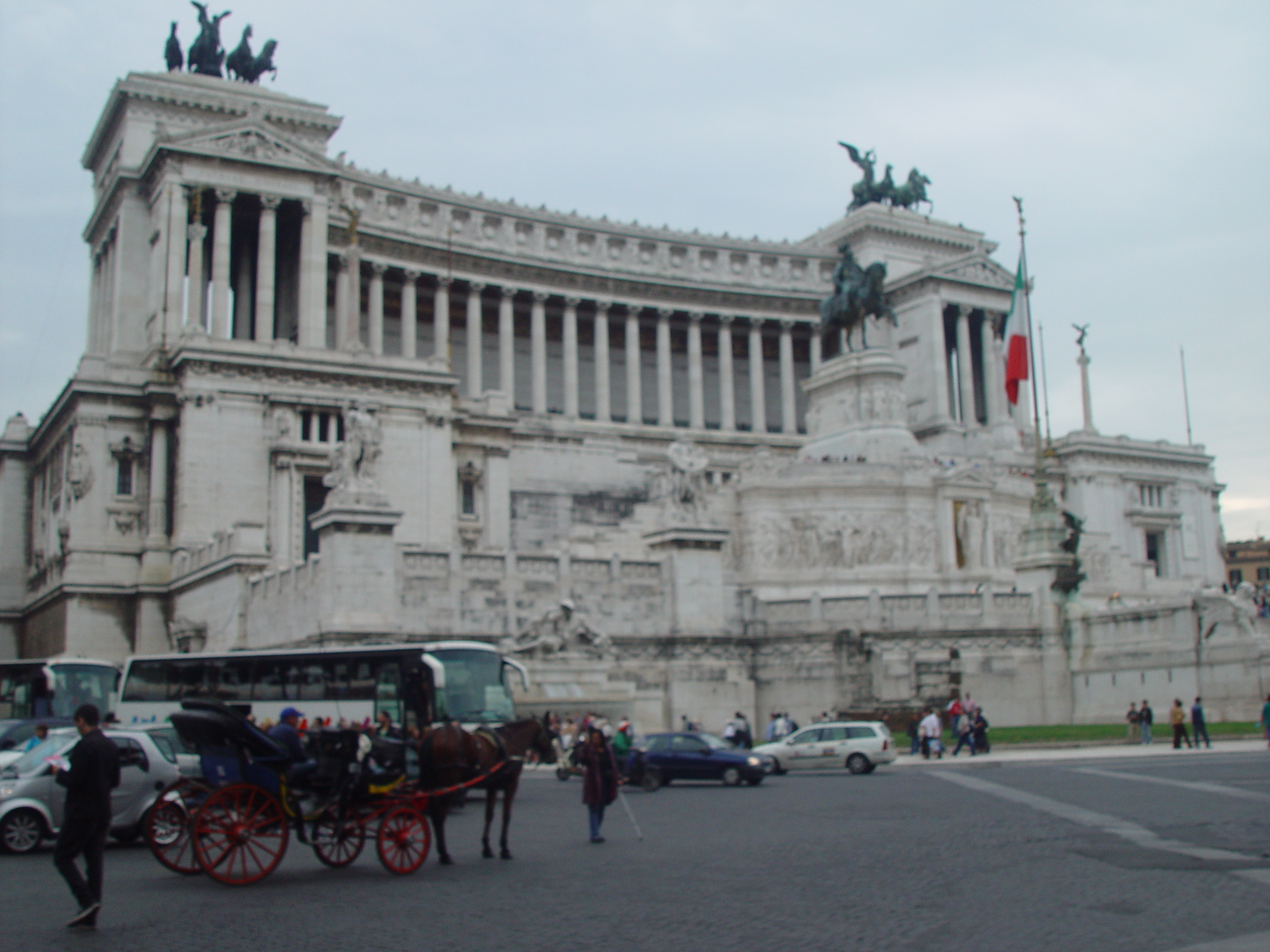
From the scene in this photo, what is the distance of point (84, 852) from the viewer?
1223 centimetres

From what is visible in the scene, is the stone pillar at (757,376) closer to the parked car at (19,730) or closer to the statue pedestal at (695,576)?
the statue pedestal at (695,576)

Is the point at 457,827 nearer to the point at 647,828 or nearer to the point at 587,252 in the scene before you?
the point at 647,828

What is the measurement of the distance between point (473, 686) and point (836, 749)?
10029mm

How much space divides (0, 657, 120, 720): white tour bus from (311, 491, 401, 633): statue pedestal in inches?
233

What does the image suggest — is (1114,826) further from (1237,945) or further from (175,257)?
(175,257)

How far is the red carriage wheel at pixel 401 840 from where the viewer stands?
596 inches

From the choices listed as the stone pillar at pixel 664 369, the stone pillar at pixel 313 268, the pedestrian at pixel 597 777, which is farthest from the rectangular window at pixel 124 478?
the pedestrian at pixel 597 777

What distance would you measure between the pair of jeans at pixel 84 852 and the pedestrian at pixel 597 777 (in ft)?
23.5

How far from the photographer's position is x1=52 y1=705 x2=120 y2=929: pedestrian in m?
11.8

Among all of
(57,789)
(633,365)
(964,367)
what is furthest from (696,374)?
(57,789)

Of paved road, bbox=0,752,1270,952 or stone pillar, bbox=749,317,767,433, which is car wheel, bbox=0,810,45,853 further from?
stone pillar, bbox=749,317,767,433

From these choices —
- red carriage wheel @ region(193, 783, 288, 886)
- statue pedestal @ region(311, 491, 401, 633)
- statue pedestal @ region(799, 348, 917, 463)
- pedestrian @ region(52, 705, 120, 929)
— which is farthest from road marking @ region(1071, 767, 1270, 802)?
statue pedestal @ region(799, 348, 917, 463)

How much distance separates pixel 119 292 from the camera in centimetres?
6919

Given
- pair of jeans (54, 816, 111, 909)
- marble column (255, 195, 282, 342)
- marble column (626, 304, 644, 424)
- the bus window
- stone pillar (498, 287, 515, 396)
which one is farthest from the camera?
marble column (626, 304, 644, 424)
